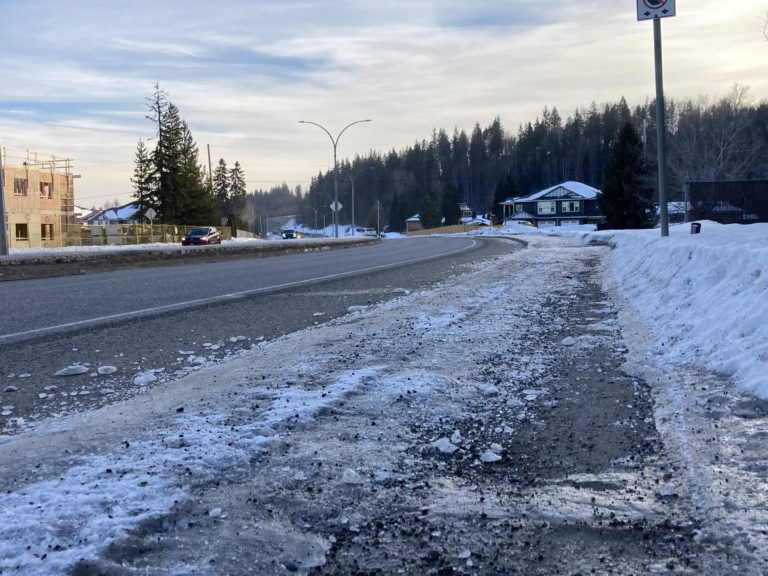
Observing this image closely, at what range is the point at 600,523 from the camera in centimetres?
318

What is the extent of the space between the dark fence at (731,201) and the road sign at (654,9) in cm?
1208

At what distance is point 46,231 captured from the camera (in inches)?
2293

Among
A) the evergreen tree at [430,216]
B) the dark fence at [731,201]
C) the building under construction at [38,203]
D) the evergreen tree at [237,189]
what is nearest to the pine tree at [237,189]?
the evergreen tree at [237,189]

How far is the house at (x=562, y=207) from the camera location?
119m

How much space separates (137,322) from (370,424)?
18.9 feet

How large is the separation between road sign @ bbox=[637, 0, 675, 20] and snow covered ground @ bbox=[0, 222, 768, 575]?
34.0 feet

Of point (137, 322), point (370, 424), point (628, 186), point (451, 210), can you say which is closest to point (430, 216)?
point (451, 210)

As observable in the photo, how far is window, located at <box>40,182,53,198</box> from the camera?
5873 cm

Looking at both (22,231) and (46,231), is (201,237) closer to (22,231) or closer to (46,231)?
(22,231)

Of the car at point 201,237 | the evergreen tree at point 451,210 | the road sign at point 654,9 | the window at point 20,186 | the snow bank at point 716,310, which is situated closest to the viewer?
the snow bank at point 716,310

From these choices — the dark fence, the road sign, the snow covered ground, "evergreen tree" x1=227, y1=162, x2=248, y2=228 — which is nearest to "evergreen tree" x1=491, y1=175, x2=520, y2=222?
"evergreen tree" x1=227, y1=162, x2=248, y2=228

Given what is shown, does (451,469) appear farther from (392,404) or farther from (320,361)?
(320,361)

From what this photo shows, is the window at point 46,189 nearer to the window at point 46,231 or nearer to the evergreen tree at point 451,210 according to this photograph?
the window at point 46,231

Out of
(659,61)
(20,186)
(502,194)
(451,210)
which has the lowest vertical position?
(659,61)
